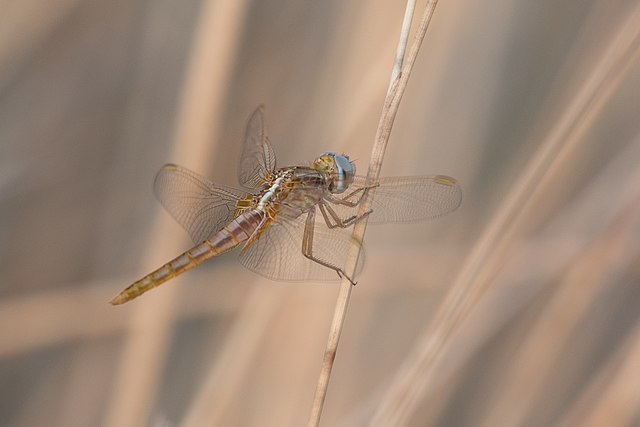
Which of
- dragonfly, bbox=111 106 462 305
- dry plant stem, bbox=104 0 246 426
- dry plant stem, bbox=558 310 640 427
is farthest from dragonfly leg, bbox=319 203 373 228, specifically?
dry plant stem, bbox=558 310 640 427

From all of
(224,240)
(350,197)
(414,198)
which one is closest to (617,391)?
(414,198)

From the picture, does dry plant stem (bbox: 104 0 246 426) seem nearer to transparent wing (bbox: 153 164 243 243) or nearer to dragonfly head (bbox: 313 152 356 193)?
transparent wing (bbox: 153 164 243 243)

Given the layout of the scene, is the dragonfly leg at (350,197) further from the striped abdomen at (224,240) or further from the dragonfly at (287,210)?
the striped abdomen at (224,240)

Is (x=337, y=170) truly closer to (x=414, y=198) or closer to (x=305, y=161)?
(x=414, y=198)

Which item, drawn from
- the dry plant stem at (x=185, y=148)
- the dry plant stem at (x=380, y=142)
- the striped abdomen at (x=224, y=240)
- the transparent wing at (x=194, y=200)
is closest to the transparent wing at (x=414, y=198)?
the dry plant stem at (x=380, y=142)

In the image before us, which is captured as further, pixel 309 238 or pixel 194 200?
pixel 194 200
